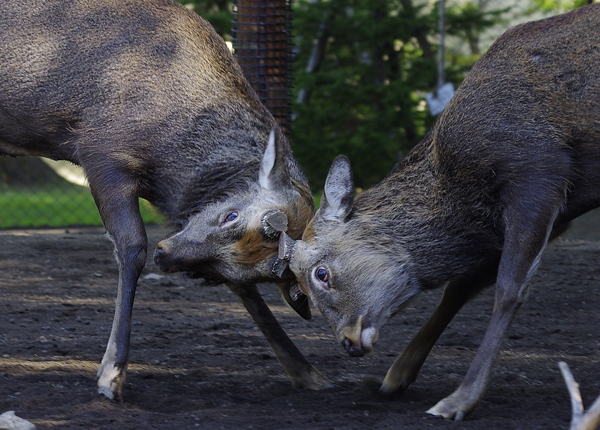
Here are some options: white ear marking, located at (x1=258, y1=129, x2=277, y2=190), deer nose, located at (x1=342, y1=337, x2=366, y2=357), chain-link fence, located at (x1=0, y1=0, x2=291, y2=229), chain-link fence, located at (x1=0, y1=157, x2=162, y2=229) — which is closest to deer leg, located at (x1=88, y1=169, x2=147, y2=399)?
chain-link fence, located at (x1=0, y1=0, x2=291, y2=229)

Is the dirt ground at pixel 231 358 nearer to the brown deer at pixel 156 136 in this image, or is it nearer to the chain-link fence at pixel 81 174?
the brown deer at pixel 156 136

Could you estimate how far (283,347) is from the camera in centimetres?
459

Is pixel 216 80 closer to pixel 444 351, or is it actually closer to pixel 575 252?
pixel 444 351

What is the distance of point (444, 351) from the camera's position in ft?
16.8

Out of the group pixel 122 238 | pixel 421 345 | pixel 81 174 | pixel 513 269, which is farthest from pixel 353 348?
pixel 81 174

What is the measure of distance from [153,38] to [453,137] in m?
1.92

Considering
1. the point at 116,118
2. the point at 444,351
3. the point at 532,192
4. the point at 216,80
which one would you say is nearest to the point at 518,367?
the point at 444,351

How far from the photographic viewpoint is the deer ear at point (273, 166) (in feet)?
13.6

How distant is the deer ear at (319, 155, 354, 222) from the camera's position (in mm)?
4008

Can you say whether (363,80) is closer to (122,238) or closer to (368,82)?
(368,82)

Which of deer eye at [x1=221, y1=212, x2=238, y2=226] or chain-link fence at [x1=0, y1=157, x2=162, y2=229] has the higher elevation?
deer eye at [x1=221, y1=212, x2=238, y2=226]

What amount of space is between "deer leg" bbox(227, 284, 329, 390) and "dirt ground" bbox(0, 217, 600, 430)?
9cm

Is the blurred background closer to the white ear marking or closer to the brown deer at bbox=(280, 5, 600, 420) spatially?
the white ear marking

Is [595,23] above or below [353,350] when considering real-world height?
above
